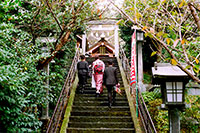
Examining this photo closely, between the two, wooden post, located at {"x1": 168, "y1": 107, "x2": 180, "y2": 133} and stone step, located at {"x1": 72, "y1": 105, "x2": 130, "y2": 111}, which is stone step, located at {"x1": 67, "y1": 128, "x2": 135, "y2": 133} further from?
wooden post, located at {"x1": 168, "y1": 107, "x2": 180, "y2": 133}

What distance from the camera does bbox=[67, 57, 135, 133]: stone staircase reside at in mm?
6934

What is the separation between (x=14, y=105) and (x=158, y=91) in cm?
628

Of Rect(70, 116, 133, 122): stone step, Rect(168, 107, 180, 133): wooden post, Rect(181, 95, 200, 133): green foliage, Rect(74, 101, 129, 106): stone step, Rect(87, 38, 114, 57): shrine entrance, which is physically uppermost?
Rect(87, 38, 114, 57): shrine entrance

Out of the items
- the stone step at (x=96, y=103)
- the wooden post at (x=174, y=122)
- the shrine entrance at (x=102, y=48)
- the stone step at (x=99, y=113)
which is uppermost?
the shrine entrance at (x=102, y=48)

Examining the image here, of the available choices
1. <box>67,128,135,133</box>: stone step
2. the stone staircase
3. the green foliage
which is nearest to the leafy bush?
the green foliage

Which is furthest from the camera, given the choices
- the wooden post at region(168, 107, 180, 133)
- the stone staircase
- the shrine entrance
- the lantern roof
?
the shrine entrance

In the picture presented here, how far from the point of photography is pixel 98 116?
24.9 ft

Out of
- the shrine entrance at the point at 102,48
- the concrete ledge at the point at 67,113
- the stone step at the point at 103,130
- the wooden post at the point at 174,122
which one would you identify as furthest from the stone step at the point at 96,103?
the shrine entrance at the point at 102,48

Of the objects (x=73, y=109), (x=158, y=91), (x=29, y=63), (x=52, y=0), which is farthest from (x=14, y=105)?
(x=158, y=91)

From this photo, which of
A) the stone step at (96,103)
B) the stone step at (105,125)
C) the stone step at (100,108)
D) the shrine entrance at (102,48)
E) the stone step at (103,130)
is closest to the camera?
the stone step at (103,130)

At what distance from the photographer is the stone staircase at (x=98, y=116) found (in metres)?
6.93

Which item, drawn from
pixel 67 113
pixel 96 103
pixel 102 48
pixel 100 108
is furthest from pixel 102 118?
pixel 102 48

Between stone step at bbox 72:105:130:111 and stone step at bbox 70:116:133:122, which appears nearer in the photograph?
stone step at bbox 70:116:133:122

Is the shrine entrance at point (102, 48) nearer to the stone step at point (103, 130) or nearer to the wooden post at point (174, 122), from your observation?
the stone step at point (103, 130)
